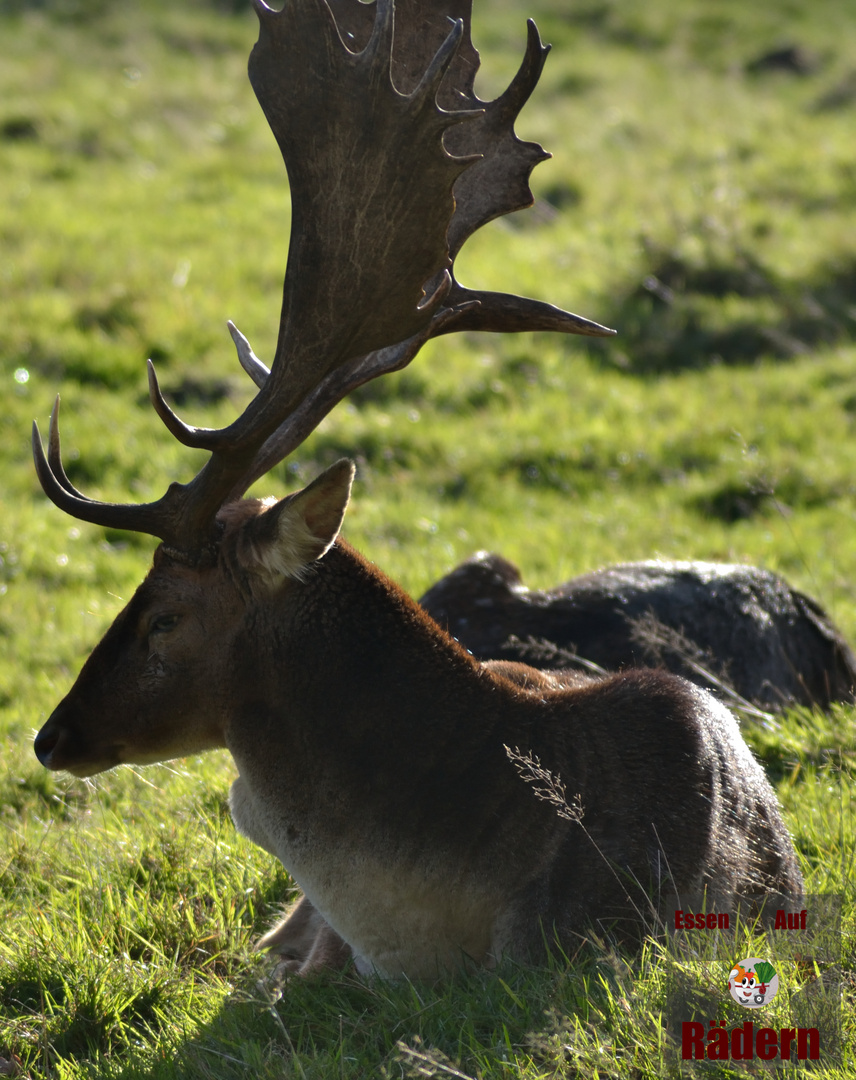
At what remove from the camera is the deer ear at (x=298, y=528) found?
10.2 ft

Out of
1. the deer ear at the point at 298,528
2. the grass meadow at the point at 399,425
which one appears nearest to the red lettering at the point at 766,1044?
the grass meadow at the point at 399,425

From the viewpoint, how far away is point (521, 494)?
766cm

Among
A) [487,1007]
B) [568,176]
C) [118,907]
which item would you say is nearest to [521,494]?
[118,907]

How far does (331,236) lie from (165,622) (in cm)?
113

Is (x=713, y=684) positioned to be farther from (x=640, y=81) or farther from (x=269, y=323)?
(x=640, y=81)

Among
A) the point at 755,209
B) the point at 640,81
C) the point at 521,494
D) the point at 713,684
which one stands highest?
the point at 640,81

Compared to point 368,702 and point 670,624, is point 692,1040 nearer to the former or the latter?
point 368,702

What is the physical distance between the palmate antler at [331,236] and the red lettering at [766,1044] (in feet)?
5.98

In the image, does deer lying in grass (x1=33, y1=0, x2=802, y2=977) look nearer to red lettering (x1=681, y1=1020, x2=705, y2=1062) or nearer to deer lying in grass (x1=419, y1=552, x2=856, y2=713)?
red lettering (x1=681, y1=1020, x2=705, y2=1062)

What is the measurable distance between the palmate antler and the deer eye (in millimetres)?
185

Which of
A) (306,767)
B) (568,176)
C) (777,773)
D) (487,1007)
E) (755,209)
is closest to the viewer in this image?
(487,1007)

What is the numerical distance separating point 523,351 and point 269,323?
1.96 m

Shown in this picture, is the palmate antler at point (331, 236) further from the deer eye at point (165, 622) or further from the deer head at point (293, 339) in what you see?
the deer eye at point (165, 622)

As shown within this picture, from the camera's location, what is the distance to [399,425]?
8461 mm
